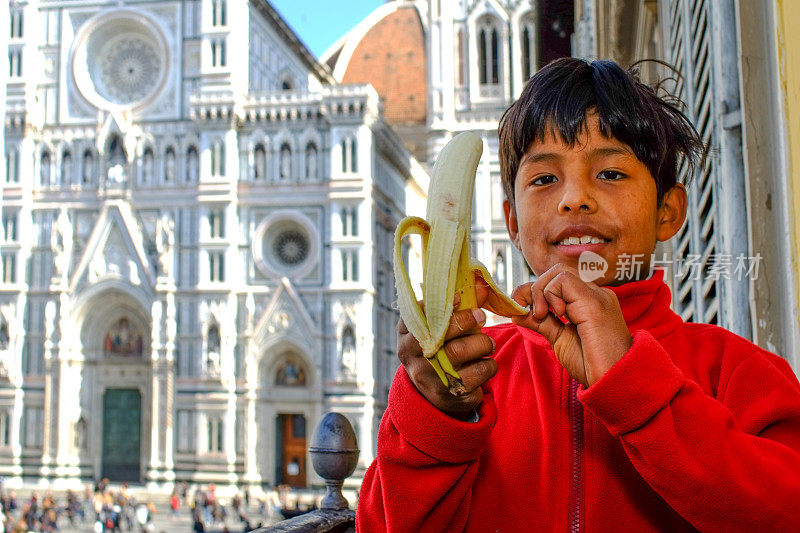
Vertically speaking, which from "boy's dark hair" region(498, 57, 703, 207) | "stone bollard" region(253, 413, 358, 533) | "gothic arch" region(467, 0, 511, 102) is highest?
"gothic arch" region(467, 0, 511, 102)

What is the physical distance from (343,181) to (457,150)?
867 inches

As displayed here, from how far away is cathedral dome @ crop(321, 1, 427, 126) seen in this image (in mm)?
40406

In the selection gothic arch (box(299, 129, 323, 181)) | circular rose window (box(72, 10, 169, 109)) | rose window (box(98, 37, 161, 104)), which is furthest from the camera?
rose window (box(98, 37, 161, 104))

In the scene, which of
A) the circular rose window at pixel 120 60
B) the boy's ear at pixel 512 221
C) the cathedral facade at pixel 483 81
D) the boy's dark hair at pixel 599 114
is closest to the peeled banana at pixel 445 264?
the boy's dark hair at pixel 599 114

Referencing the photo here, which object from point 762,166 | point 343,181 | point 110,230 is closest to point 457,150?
point 762,166

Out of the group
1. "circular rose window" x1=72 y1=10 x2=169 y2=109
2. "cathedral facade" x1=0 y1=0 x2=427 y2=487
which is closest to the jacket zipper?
"cathedral facade" x1=0 y1=0 x2=427 y2=487

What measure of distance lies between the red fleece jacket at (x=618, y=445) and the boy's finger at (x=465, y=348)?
0.31 ft

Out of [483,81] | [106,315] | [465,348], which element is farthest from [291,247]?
[465,348]

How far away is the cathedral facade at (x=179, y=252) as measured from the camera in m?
22.6

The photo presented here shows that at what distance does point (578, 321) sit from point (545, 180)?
0.31m

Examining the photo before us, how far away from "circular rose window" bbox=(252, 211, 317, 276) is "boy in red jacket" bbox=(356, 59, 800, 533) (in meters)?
21.8

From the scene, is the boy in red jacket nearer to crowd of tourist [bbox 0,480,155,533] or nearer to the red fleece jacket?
the red fleece jacket

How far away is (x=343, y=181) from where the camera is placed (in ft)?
75.2

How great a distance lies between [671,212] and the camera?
1.38 metres
